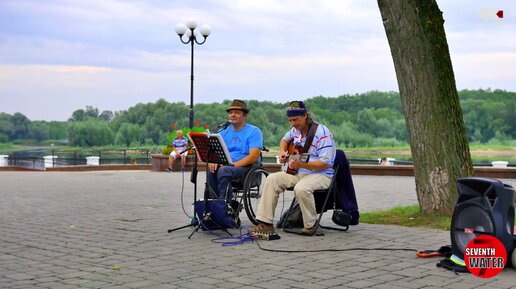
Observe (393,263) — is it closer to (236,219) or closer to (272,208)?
(272,208)

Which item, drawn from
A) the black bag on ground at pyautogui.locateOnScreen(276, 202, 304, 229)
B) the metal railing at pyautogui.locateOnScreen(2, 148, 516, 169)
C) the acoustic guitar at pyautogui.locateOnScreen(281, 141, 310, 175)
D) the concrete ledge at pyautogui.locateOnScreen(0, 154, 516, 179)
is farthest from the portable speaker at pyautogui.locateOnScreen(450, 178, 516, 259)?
the metal railing at pyautogui.locateOnScreen(2, 148, 516, 169)

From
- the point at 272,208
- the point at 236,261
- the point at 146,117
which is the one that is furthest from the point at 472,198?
the point at 146,117

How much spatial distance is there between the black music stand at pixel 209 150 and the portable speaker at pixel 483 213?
10.0ft

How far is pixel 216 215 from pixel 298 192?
994mm

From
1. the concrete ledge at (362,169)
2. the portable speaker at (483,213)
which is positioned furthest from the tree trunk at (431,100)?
the concrete ledge at (362,169)

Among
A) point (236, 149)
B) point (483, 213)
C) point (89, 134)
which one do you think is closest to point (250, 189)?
point (236, 149)

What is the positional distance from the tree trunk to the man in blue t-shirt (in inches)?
79.5

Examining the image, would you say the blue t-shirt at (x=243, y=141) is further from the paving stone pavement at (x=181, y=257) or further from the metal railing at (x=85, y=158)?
the metal railing at (x=85, y=158)

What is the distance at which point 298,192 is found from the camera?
8.45 metres

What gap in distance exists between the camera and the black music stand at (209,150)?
869cm

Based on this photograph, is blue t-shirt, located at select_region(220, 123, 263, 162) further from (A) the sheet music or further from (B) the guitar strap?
(B) the guitar strap

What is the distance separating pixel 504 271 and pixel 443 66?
3.69 m

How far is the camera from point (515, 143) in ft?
219

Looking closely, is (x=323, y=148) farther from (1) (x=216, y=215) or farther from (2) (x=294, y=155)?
(1) (x=216, y=215)
